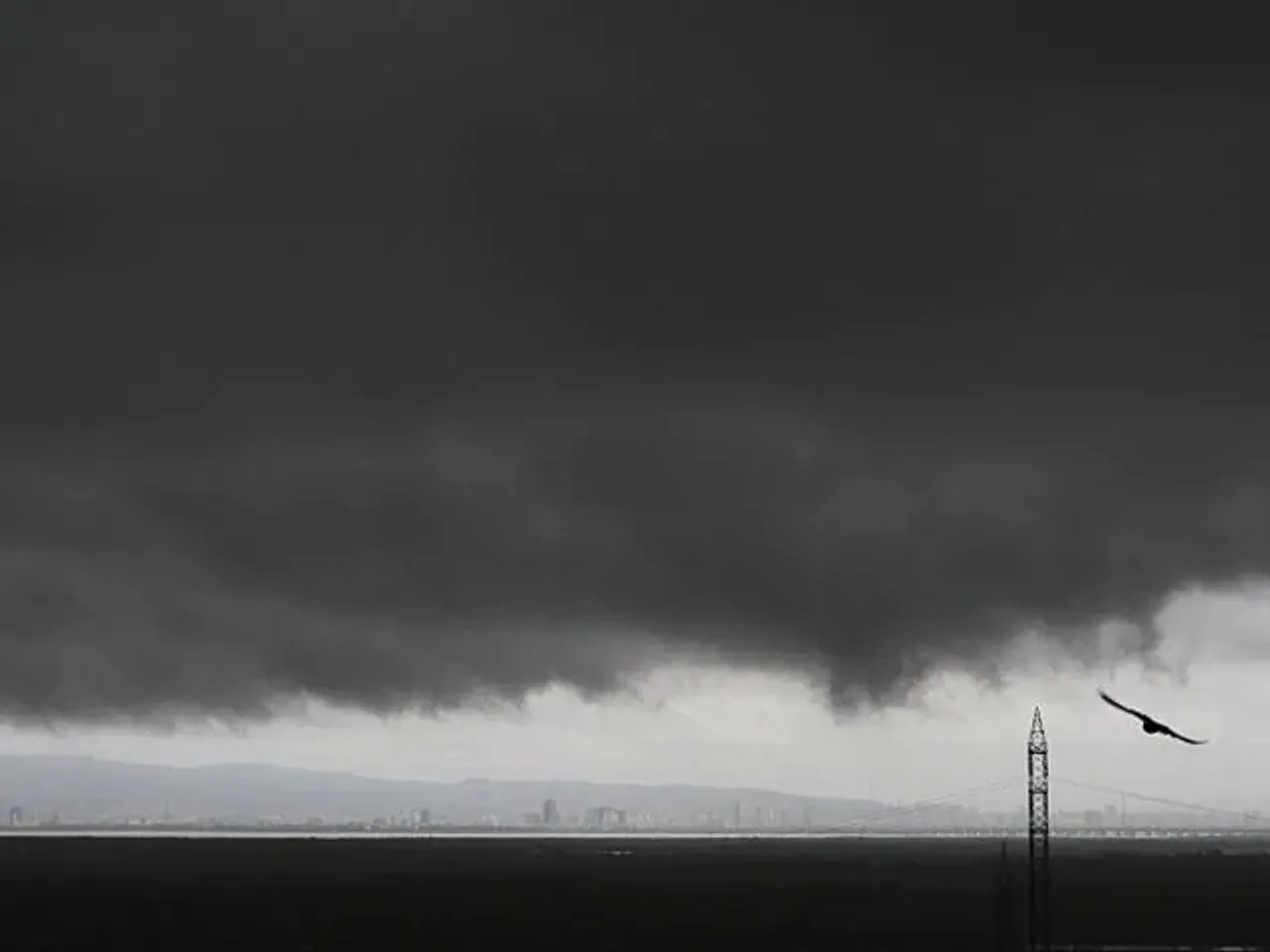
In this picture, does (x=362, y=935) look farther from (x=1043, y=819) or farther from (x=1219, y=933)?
(x=1043, y=819)

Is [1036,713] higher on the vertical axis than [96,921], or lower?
higher

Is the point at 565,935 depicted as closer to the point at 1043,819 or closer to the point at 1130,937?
the point at 1130,937

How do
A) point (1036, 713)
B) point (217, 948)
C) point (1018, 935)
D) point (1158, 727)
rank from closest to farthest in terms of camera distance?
point (1158, 727) < point (1036, 713) < point (217, 948) < point (1018, 935)

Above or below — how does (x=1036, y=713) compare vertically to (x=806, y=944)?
above

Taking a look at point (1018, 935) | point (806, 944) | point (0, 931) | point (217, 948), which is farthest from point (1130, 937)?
point (0, 931)

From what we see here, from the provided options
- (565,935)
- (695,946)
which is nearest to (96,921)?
(565,935)

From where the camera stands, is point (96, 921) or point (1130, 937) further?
point (96, 921)

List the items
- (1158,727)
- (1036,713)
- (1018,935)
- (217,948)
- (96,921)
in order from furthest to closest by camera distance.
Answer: (96,921)
(1018,935)
(217,948)
(1036,713)
(1158,727)

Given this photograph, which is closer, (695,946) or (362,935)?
(695,946)

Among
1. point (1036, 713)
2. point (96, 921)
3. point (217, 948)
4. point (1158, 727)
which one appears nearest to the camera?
point (1158, 727)
